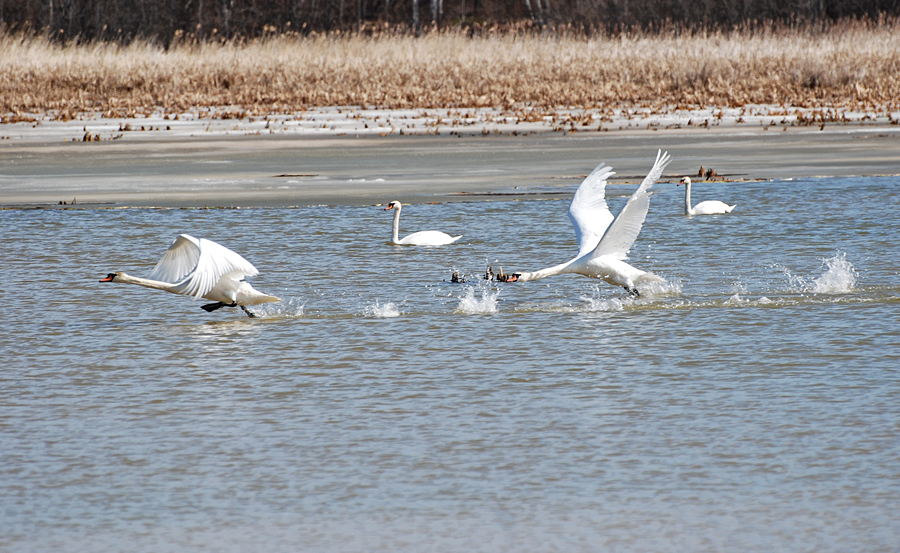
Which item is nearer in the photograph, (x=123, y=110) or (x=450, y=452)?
(x=450, y=452)

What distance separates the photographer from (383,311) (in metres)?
9.05

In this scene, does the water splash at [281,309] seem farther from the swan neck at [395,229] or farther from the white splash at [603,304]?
the swan neck at [395,229]

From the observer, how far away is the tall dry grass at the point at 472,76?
82.9ft

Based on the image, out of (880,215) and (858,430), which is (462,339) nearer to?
(858,430)

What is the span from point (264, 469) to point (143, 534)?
0.84m

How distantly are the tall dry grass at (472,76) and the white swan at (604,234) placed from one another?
48.0 feet

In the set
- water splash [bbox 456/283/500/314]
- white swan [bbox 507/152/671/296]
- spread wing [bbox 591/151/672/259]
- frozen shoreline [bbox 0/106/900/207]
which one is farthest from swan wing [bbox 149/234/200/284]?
frozen shoreline [bbox 0/106/900/207]

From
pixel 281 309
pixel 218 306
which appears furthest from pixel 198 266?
pixel 281 309

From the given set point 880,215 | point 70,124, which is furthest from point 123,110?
point 880,215

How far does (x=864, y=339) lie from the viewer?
26.0ft

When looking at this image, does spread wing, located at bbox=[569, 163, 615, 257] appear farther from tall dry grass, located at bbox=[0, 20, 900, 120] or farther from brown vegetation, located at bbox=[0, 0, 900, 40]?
brown vegetation, located at bbox=[0, 0, 900, 40]

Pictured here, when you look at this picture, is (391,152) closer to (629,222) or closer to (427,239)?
(427,239)

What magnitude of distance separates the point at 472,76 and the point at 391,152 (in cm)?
786

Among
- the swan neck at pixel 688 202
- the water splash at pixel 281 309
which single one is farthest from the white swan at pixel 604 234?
the swan neck at pixel 688 202
